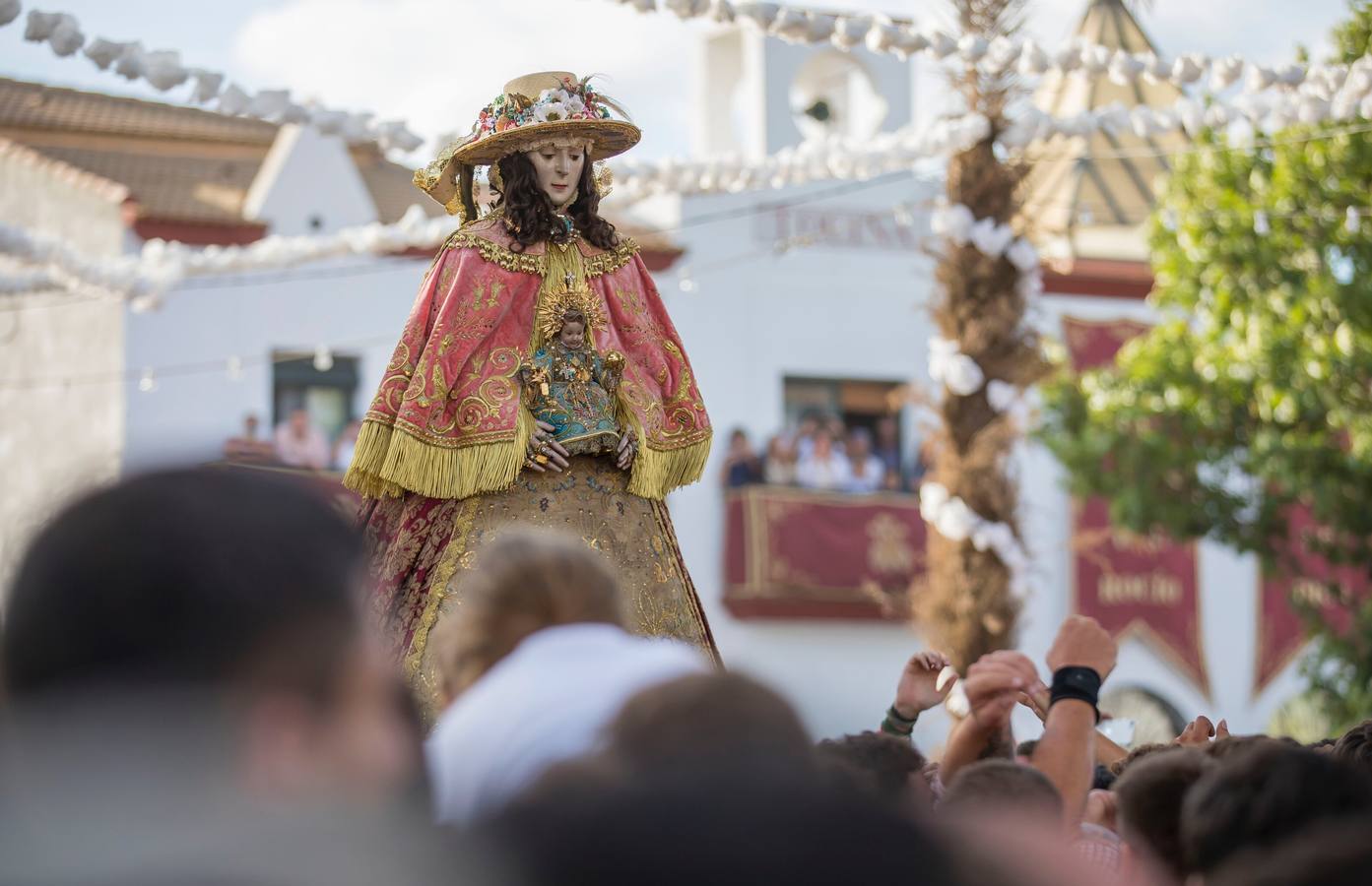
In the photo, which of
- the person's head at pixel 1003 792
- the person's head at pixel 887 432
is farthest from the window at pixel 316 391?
the person's head at pixel 1003 792

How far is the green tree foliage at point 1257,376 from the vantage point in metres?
14.6

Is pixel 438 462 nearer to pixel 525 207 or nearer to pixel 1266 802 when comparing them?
pixel 525 207

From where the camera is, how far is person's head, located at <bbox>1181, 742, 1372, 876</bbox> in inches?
101

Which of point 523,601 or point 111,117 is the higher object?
point 111,117

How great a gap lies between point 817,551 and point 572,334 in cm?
1416

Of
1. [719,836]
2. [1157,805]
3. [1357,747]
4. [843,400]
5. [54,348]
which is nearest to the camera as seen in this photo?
[719,836]

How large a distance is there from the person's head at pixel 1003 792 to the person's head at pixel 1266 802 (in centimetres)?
45

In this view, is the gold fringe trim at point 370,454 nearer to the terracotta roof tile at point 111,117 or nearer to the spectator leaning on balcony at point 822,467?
the spectator leaning on balcony at point 822,467

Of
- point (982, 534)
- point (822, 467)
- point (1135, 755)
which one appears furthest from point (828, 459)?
point (1135, 755)

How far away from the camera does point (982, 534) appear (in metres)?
11.5

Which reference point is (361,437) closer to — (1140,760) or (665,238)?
(1140,760)

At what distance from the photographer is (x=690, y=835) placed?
5.71 feet

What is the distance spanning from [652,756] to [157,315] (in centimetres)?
1657

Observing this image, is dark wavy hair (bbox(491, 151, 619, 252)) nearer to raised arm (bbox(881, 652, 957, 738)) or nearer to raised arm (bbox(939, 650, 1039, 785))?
raised arm (bbox(881, 652, 957, 738))
